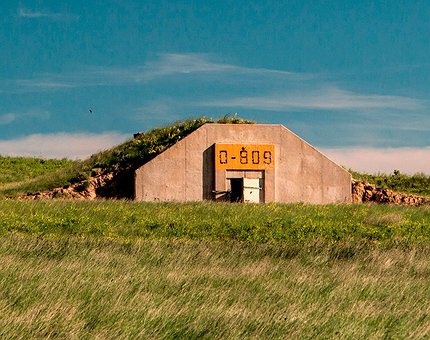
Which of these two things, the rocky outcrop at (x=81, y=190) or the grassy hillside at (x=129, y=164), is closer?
the rocky outcrop at (x=81, y=190)

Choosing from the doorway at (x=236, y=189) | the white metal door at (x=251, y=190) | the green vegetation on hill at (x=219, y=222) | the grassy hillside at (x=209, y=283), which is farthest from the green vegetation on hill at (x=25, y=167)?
the grassy hillside at (x=209, y=283)

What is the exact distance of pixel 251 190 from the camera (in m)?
41.0

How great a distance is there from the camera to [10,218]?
28.6 meters

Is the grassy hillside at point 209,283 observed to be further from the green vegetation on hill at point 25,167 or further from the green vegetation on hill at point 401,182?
the green vegetation on hill at point 25,167

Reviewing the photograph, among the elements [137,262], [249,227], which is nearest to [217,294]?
[137,262]

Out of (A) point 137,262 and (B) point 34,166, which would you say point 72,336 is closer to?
(A) point 137,262

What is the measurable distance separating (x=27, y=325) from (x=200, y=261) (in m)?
8.52

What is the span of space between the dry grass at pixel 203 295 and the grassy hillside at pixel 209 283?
0.9 inches

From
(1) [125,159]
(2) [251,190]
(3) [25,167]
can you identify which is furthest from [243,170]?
(3) [25,167]

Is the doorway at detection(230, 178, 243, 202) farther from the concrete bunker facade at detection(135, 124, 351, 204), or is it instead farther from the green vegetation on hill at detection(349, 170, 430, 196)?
the green vegetation on hill at detection(349, 170, 430, 196)

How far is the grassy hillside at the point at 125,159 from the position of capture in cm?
4422

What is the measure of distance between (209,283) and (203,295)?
1261 millimetres

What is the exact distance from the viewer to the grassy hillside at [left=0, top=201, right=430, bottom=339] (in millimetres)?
10430

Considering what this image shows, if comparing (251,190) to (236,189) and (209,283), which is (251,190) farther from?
(209,283)
